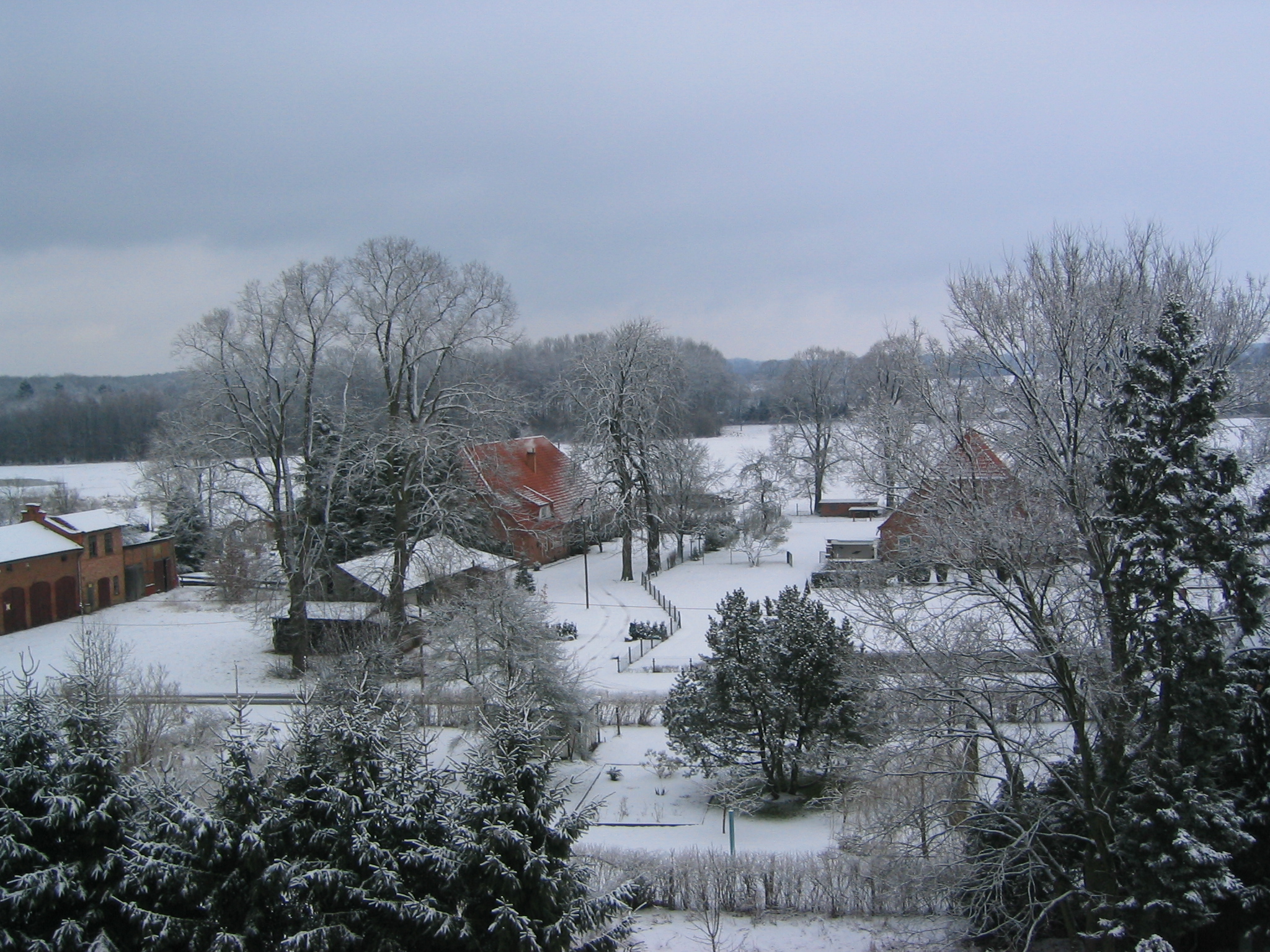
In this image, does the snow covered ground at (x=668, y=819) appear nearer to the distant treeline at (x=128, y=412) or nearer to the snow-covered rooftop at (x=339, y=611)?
the snow-covered rooftop at (x=339, y=611)

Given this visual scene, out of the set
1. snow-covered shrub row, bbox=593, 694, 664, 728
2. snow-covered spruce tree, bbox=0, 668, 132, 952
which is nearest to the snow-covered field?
snow-covered shrub row, bbox=593, 694, 664, 728

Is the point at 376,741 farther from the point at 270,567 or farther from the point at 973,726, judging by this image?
the point at 270,567

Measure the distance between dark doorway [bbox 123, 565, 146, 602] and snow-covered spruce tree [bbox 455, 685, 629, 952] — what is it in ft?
121

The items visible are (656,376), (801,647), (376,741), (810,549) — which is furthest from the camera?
(810,549)

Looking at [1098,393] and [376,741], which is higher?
[1098,393]

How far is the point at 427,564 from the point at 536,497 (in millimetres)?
14960

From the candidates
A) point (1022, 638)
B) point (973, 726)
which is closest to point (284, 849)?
point (973, 726)

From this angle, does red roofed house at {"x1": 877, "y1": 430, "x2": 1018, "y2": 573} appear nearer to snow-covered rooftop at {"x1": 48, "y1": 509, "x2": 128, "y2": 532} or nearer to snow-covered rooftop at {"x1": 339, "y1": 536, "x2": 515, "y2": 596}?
snow-covered rooftop at {"x1": 339, "y1": 536, "x2": 515, "y2": 596}

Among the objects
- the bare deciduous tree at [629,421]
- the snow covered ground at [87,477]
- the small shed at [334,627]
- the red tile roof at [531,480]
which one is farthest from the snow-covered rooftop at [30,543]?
the snow covered ground at [87,477]

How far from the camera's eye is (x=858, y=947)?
12164mm

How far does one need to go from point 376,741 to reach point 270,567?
25113 mm

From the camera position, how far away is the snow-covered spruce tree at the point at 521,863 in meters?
8.48

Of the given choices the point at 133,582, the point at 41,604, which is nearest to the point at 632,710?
the point at 41,604

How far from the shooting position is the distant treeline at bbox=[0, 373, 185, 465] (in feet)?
288
